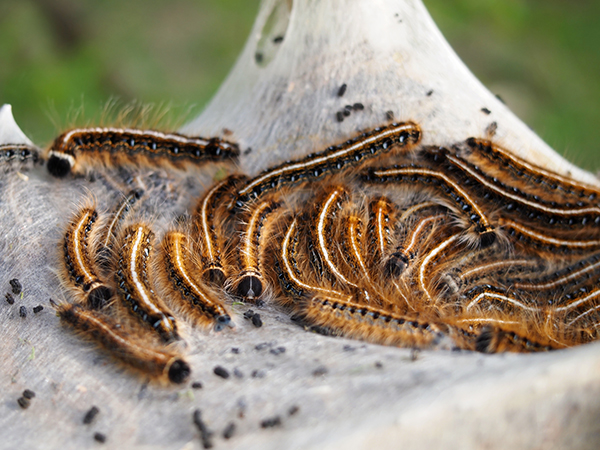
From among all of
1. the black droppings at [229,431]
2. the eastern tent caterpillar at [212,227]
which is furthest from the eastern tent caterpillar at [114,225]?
the black droppings at [229,431]

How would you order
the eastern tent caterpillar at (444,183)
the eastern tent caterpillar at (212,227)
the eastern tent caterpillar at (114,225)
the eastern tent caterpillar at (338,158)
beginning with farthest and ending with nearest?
the eastern tent caterpillar at (338,158), the eastern tent caterpillar at (444,183), the eastern tent caterpillar at (114,225), the eastern tent caterpillar at (212,227)

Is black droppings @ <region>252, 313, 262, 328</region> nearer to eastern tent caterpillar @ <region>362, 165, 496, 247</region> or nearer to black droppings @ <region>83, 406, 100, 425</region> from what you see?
black droppings @ <region>83, 406, 100, 425</region>

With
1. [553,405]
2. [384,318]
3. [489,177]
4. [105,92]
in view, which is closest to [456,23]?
[105,92]

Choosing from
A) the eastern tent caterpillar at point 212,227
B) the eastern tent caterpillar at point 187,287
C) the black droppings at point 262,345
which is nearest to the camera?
the black droppings at point 262,345

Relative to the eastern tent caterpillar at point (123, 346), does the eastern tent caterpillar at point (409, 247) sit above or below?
above

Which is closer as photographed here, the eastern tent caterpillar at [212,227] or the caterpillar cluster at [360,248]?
the caterpillar cluster at [360,248]

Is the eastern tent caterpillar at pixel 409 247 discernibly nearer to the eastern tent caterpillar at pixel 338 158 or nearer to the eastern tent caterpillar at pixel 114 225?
the eastern tent caterpillar at pixel 338 158

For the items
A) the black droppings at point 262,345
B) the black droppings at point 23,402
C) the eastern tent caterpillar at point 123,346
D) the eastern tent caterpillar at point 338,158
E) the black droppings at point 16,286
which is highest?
the eastern tent caterpillar at point 338,158

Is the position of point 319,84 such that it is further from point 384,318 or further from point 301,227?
point 384,318
